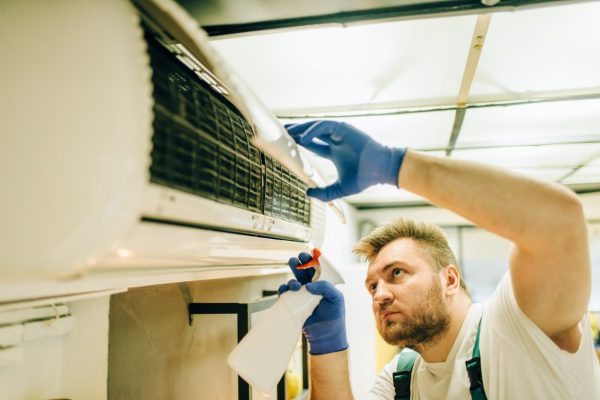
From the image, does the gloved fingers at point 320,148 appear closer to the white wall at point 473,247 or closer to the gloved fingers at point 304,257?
the gloved fingers at point 304,257

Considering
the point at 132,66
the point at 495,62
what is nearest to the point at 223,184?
the point at 132,66

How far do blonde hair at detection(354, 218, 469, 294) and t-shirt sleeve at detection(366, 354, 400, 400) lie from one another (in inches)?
20.9

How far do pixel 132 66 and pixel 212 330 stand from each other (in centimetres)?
172

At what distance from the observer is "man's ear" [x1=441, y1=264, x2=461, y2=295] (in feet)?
5.57

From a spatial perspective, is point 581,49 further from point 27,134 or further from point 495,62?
point 27,134

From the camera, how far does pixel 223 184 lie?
2.62 ft

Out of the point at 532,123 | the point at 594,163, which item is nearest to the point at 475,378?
the point at 532,123

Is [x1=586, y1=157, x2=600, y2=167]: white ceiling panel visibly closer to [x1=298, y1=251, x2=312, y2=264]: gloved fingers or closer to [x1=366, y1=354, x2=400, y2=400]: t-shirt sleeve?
[x1=366, y1=354, x2=400, y2=400]: t-shirt sleeve

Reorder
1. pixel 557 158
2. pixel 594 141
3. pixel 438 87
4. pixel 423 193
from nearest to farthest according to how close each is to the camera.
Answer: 1. pixel 423 193
2. pixel 438 87
3. pixel 594 141
4. pixel 557 158

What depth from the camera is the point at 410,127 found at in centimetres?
226

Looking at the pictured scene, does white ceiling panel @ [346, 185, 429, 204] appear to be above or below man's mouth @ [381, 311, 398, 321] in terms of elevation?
above

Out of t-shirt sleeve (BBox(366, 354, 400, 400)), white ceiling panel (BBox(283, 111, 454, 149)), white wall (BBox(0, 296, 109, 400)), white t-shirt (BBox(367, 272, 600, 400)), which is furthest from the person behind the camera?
white ceiling panel (BBox(283, 111, 454, 149))

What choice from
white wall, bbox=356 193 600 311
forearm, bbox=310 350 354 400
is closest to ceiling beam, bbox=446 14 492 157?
forearm, bbox=310 350 354 400

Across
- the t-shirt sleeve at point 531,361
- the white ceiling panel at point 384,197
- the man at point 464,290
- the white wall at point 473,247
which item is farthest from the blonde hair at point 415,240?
the white wall at point 473,247
